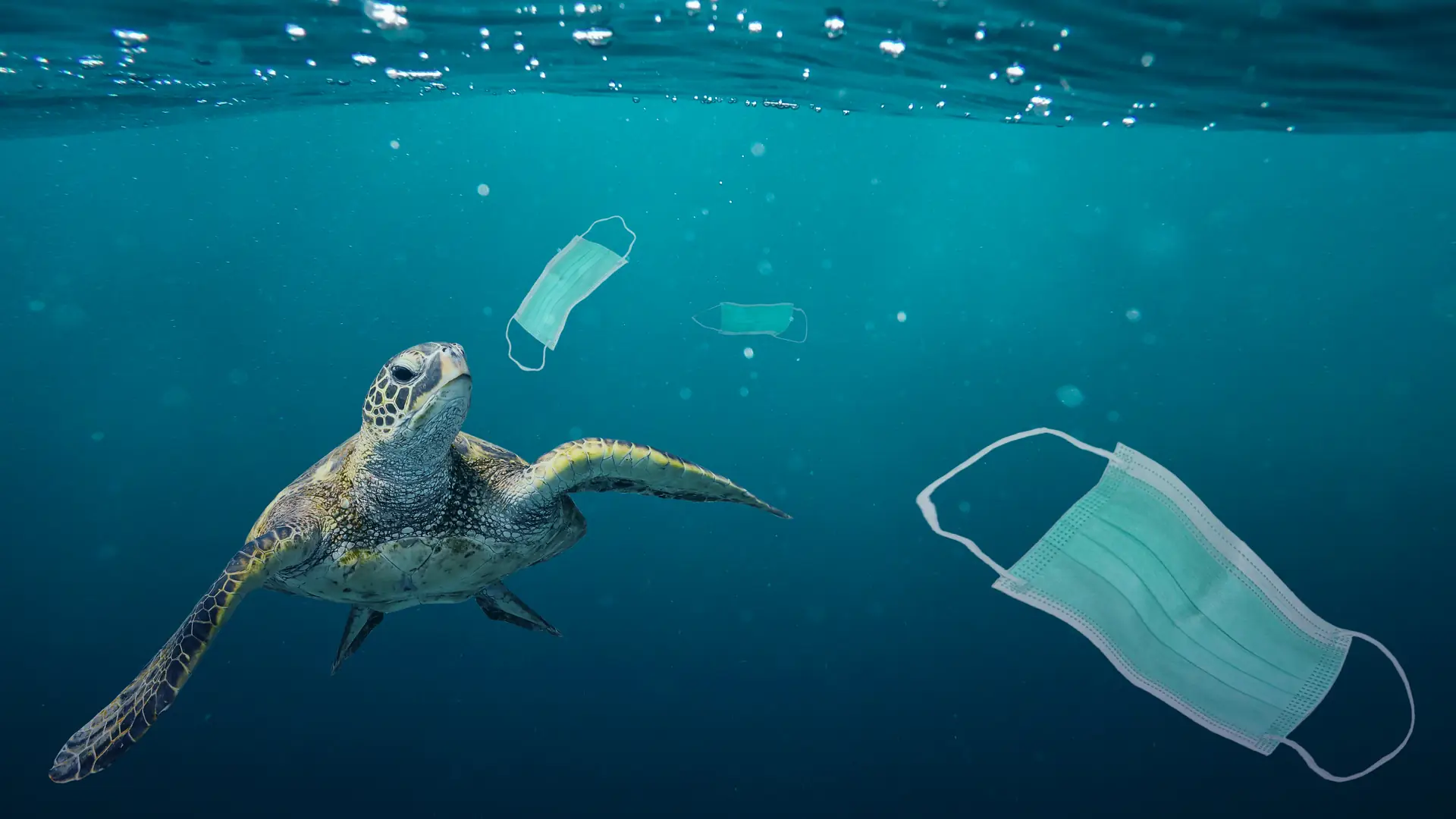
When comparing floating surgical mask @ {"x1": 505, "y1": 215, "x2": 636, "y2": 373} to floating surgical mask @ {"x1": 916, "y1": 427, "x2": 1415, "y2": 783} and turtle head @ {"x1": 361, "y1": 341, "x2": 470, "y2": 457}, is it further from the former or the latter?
floating surgical mask @ {"x1": 916, "y1": 427, "x2": 1415, "y2": 783}

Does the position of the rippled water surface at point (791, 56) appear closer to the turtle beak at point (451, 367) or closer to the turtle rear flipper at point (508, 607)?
the turtle beak at point (451, 367)

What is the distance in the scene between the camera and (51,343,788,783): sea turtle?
185cm

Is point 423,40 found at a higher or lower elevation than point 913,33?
lower

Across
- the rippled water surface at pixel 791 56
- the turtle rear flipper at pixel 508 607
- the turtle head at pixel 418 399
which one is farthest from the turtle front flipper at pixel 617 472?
the rippled water surface at pixel 791 56

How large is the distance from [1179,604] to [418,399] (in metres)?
2.67

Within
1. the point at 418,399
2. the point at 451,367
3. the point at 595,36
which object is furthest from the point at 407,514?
Result: the point at 595,36

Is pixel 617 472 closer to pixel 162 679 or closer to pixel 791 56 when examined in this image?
pixel 162 679

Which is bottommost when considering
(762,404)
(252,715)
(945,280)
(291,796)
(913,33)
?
(291,796)

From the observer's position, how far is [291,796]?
22.4ft

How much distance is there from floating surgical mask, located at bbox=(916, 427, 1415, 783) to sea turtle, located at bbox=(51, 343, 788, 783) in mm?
1130

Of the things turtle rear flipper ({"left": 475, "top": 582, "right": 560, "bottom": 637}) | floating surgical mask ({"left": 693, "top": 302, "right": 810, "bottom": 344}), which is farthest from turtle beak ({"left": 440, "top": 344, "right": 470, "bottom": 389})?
turtle rear flipper ({"left": 475, "top": 582, "right": 560, "bottom": 637})

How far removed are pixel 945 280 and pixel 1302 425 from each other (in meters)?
5.45

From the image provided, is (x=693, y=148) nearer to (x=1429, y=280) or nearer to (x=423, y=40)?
(x=423, y=40)

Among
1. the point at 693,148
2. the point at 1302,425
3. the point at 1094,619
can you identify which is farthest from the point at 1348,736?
the point at 693,148
